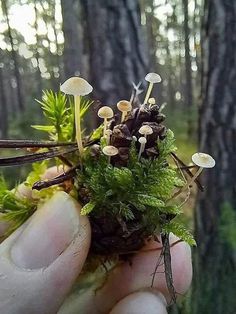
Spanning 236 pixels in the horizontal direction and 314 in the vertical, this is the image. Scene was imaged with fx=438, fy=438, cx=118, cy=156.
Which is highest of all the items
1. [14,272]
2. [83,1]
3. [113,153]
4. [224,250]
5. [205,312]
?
[83,1]

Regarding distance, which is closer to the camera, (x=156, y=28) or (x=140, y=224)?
(x=140, y=224)

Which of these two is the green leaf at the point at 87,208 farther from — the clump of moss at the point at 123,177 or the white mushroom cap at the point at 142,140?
the white mushroom cap at the point at 142,140

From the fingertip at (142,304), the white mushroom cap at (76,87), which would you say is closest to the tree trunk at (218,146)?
the fingertip at (142,304)

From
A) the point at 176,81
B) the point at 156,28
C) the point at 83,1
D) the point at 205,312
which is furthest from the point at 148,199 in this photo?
the point at 176,81

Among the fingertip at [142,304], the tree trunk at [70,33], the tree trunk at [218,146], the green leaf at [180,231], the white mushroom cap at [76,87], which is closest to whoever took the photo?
the white mushroom cap at [76,87]

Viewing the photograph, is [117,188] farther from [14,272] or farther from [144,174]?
[14,272]

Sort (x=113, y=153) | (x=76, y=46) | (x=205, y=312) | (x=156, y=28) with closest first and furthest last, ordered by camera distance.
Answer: (x=113, y=153)
(x=205, y=312)
(x=76, y=46)
(x=156, y=28)

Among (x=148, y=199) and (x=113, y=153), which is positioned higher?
(x=113, y=153)

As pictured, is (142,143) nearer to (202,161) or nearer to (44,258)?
(202,161)
